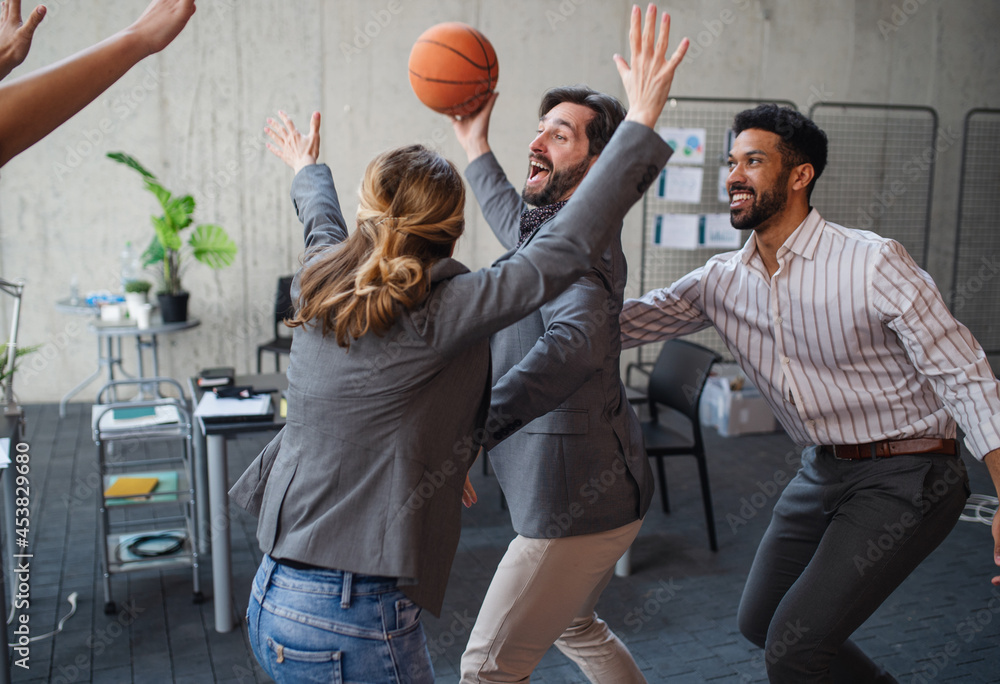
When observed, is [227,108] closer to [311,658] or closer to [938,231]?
[311,658]

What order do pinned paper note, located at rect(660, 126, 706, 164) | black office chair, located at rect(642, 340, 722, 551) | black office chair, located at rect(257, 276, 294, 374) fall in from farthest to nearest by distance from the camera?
1. pinned paper note, located at rect(660, 126, 706, 164)
2. black office chair, located at rect(257, 276, 294, 374)
3. black office chair, located at rect(642, 340, 722, 551)

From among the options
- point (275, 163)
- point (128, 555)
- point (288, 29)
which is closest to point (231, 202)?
point (275, 163)

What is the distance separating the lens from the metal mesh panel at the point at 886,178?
686cm

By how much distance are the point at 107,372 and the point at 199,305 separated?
85cm

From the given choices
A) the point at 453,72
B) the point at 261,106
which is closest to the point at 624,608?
the point at 453,72

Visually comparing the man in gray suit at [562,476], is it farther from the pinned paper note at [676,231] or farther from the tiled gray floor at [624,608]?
the pinned paper note at [676,231]

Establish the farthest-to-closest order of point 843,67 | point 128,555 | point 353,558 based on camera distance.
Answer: point 843,67, point 128,555, point 353,558

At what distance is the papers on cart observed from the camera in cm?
285

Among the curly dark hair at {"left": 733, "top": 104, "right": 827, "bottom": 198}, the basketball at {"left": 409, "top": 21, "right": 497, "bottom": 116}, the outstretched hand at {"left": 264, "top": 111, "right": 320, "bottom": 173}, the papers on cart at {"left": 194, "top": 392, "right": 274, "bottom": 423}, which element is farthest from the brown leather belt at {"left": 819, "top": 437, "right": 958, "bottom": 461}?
the papers on cart at {"left": 194, "top": 392, "right": 274, "bottom": 423}

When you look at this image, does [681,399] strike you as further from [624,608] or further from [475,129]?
[475,129]

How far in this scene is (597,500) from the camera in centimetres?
171

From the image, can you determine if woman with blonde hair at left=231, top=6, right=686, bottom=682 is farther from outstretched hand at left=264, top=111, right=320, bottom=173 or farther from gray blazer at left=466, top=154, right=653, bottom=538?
outstretched hand at left=264, top=111, right=320, bottom=173

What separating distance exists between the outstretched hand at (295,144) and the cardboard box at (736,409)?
438 centimetres

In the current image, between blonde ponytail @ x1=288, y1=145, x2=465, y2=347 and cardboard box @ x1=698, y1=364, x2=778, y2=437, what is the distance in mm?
4671
